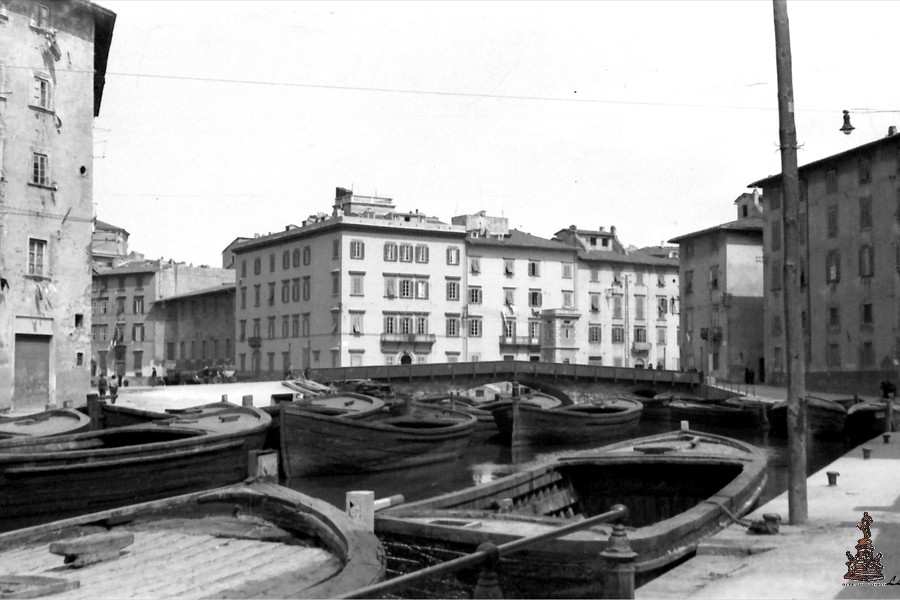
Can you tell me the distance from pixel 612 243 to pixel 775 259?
A: 2952 cm

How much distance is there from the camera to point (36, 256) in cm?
3244

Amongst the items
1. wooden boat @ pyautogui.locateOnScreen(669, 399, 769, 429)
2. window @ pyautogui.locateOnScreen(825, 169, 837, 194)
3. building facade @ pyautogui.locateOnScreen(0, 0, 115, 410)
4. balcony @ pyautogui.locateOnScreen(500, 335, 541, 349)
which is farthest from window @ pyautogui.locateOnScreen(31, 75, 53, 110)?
balcony @ pyautogui.locateOnScreen(500, 335, 541, 349)

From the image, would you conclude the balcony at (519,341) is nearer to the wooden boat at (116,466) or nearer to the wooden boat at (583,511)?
the wooden boat at (116,466)

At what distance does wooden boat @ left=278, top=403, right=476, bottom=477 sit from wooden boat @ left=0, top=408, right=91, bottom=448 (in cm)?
525

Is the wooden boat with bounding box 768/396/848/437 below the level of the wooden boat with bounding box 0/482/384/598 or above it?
below

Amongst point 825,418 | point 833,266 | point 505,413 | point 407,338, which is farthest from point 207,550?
point 407,338

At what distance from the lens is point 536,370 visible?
187ft

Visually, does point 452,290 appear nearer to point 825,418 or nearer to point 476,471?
point 825,418

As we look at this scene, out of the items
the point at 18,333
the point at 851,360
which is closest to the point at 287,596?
the point at 18,333

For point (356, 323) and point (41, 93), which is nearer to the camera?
point (41, 93)

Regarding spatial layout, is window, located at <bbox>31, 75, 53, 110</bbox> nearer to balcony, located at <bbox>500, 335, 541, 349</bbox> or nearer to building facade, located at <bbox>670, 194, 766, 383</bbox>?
balcony, located at <bbox>500, 335, 541, 349</bbox>

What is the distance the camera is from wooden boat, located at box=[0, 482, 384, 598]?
24.8 ft

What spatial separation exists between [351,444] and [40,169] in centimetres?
1627

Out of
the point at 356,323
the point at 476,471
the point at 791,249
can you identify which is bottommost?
the point at 476,471
